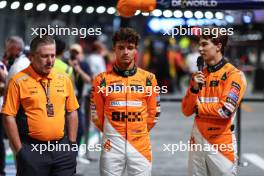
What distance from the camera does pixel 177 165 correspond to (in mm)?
12930

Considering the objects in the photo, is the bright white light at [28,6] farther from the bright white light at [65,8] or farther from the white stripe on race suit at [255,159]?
the white stripe on race suit at [255,159]

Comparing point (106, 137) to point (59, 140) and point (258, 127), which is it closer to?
point (59, 140)

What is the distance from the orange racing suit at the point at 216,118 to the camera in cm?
801

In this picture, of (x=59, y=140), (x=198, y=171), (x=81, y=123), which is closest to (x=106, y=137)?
(x=59, y=140)

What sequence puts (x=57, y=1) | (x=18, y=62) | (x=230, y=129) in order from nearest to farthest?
(x=230, y=129)
(x=57, y=1)
(x=18, y=62)

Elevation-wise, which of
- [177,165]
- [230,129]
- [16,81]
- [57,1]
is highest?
[57,1]

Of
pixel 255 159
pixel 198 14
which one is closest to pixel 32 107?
pixel 198 14

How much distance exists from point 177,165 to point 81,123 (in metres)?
1.78

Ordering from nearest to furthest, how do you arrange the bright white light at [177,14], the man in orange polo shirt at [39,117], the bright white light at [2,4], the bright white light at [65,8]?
1. the man in orange polo shirt at [39,117]
2. the bright white light at [2,4]
3. the bright white light at [65,8]
4. the bright white light at [177,14]

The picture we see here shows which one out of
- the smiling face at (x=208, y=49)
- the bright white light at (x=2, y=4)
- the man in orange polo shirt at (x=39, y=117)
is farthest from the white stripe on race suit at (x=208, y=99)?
the bright white light at (x=2, y=4)

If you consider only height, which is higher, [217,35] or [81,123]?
[217,35]

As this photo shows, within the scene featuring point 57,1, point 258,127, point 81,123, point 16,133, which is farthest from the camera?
point 258,127

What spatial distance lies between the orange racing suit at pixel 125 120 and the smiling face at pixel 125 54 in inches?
3.2

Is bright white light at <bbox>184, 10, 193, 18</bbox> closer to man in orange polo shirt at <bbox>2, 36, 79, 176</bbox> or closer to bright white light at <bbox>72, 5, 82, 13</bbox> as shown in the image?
bright white light at <bbox>72, 5, 82, 13</bbox>
